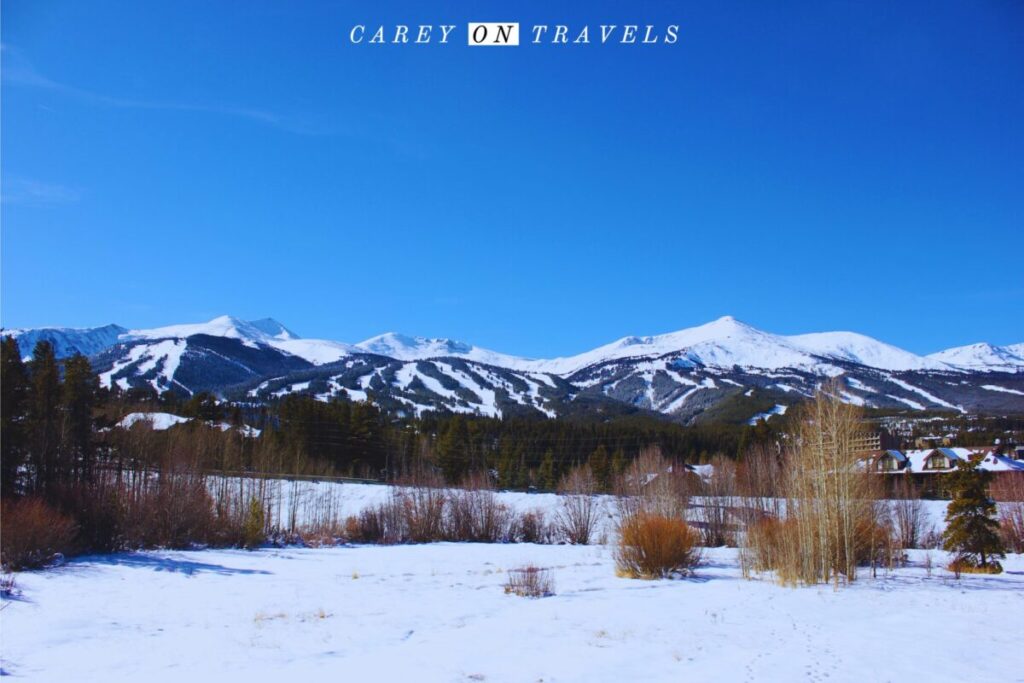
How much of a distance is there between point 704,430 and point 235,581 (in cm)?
10178

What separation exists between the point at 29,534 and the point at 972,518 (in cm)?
3415

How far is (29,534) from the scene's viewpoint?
2270cm

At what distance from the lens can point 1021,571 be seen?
2975 centimetres

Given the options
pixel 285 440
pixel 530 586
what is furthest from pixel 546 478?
pixel 530 586

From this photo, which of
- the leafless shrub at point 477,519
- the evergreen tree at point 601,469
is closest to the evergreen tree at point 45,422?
the leafless shrub at point 477,519

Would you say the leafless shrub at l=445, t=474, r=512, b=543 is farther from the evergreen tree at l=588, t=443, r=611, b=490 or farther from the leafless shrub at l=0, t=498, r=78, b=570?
the evergreen tree at l=588, t=443, r=611, b=490

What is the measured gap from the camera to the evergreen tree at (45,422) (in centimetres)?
3278

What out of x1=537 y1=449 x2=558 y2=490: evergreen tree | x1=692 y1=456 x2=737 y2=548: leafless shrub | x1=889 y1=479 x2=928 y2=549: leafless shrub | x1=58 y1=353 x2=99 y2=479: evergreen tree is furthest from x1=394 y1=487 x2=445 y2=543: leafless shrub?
x1=537 y1=449 x2=558 y2=490: evergreen tree

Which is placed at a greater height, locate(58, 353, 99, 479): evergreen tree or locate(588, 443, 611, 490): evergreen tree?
locate(58, 353, 99, 479): evergreen tree

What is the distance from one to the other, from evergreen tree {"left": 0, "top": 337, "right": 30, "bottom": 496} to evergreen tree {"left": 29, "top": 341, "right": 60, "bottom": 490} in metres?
1.72

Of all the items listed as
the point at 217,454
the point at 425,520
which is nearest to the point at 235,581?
the point at 425,520

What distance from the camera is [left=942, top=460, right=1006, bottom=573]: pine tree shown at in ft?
95.5

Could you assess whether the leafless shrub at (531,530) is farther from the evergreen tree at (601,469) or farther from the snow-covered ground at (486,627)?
the evergreen tree at (601,469)

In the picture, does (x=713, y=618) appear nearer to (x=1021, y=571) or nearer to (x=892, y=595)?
(x=892, y=595)
